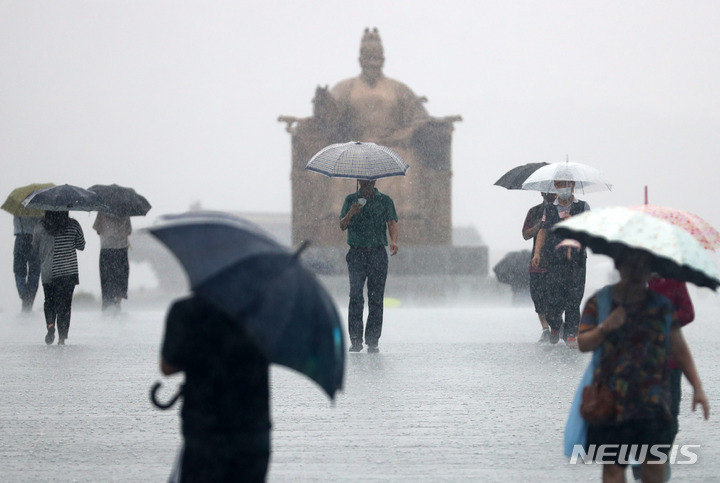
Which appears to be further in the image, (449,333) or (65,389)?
(449,333)

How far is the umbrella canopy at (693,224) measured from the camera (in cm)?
513

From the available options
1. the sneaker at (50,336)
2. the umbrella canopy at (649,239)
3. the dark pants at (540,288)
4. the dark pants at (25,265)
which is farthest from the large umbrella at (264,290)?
the dark pants at (25,265)

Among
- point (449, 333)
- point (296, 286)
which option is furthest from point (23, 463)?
point (449, 333)

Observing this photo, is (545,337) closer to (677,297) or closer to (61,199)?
(61,199)


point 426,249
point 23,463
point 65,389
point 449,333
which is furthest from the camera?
point 426,249

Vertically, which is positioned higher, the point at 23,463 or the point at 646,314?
the point at 646,314

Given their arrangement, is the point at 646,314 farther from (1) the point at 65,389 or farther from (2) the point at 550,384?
(1) the point at 65,389

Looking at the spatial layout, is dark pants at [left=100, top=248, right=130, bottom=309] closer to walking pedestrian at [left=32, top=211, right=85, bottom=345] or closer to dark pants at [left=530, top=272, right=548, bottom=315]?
walking pedestrian at [left=32, top=211, right=85, bottom=345]

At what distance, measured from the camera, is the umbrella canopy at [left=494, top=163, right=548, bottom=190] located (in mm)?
12656

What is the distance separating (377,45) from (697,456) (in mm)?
21275

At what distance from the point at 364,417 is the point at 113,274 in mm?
10504

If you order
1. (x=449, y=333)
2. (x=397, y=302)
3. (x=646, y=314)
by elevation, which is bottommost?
(x=397, y=302)

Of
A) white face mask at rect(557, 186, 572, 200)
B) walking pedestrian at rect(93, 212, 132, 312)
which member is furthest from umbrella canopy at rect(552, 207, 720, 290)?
walking pedestrian at rect(93, 212, 132, 312)

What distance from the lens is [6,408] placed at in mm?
7621
